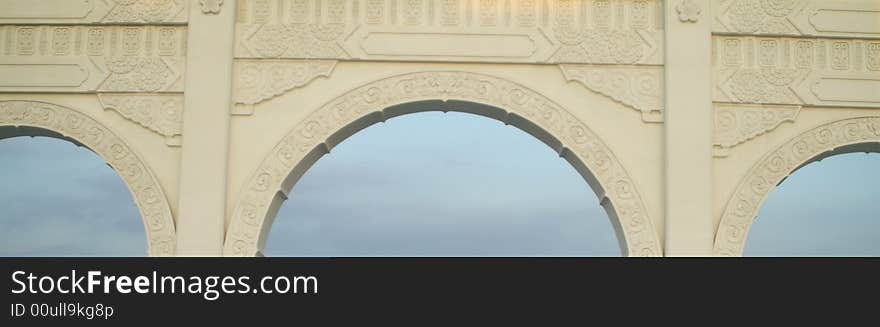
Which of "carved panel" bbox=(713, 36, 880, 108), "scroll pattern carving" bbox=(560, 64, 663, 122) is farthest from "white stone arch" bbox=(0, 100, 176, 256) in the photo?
"carved panel" bbox=(713, 36, 880, 108)

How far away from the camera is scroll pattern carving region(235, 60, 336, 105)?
8180 millimetres

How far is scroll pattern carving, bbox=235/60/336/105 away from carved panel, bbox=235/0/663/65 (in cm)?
5

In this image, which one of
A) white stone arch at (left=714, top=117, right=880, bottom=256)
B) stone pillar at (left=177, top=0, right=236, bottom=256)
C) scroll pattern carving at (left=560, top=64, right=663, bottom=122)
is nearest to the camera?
stone pillar at (left=177, top=0, right=236, bottom=256)

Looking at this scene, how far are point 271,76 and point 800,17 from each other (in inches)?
134

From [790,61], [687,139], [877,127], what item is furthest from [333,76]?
[877,127]

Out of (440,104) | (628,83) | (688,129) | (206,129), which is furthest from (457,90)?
(206,129)

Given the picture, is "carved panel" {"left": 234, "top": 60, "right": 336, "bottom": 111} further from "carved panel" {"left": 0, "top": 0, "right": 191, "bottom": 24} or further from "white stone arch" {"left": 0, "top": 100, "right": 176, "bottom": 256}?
"white stone arch" {"left": 0, "top": 100, "right": 176, "bottom": 256}

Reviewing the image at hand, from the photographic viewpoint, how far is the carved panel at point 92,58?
8227 mm

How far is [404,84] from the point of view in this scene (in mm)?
8219

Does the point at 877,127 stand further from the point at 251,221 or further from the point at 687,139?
the point at 251,221

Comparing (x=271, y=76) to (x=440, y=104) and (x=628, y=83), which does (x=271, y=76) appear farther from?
(x=628, y=83)

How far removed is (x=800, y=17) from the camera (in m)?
8.37

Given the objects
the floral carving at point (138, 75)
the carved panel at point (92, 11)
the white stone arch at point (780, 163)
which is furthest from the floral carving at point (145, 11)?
the white stone arch at point (780, 163)
